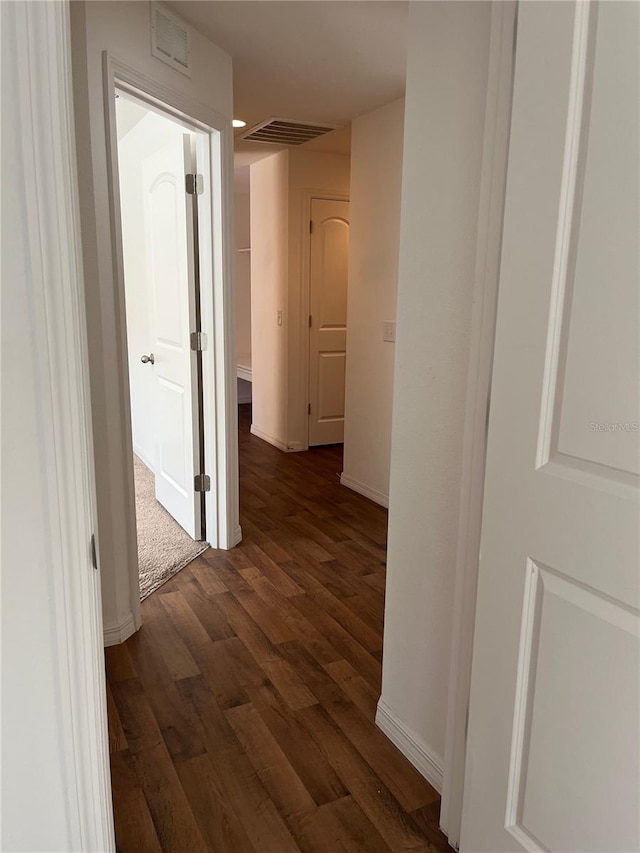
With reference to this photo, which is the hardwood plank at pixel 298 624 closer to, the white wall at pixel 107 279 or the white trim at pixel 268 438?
the white wall at pixel 107 279

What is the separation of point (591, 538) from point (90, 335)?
1813 millimetres

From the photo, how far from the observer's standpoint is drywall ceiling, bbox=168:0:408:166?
8.11 feet

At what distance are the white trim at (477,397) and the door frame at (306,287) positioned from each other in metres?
3.79

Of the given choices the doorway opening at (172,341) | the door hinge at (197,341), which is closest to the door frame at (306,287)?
the doorway opening at (172,341)

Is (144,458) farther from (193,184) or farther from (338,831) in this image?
(338,831)

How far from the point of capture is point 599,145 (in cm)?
100

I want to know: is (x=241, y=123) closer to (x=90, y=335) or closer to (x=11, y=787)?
(x=90, y=335)

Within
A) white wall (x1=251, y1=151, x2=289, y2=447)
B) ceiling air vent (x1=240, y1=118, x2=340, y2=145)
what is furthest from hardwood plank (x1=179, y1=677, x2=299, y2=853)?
ceiling air vent (x1=240, y1=118, x2=340, y2=145)

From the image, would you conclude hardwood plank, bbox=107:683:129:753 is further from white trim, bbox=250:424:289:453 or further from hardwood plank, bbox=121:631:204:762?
white trim, bbox=250:424:289:453

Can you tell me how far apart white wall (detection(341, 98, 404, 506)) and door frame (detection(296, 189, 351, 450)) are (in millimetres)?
892

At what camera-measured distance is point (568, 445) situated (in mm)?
1104

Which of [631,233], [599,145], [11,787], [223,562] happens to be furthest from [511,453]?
[223,562]

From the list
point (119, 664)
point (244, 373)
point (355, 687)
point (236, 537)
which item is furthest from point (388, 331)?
point (244, 373)

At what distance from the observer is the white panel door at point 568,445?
990mm
